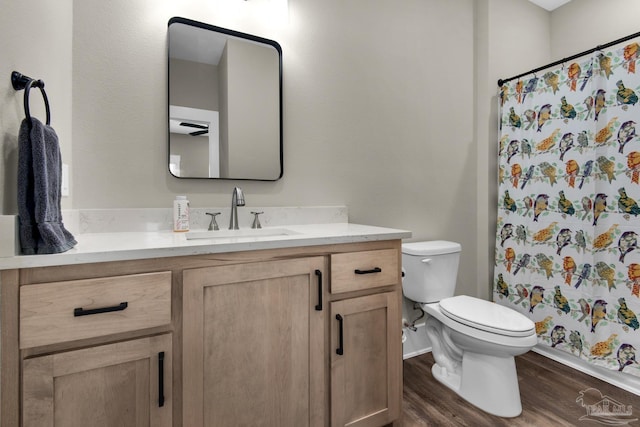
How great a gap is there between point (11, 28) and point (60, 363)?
3.02 feet

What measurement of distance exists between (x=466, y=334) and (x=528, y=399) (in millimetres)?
511

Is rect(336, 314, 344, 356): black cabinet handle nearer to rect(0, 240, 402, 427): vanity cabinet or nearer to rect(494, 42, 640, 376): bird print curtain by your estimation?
rect(0, 240, 402, 427): vanity cabinet

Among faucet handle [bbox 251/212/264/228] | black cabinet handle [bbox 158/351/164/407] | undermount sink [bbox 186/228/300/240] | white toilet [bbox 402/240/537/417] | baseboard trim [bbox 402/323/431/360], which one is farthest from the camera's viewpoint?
baseboard trim [bbox 402/323/431/360]

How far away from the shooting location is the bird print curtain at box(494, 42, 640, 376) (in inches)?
68.9

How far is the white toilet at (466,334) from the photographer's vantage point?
153cm

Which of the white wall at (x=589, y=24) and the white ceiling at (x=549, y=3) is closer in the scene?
the white wall at (x=589, y=24)

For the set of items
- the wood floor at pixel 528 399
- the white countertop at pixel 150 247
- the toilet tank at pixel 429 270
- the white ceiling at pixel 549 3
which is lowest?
the wood floor at pixel 528 399

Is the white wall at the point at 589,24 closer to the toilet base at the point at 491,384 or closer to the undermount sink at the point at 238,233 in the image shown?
the toilet base at the point at 491,384

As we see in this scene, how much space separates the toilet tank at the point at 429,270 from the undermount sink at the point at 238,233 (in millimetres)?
806

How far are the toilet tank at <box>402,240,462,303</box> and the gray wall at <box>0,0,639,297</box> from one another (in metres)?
0.25

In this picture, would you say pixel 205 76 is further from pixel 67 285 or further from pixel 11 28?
pixel 67 285

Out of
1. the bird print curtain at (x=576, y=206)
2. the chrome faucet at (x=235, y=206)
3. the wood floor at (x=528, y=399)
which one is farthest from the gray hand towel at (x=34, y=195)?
the bird print curtain at (x=576, y=206)

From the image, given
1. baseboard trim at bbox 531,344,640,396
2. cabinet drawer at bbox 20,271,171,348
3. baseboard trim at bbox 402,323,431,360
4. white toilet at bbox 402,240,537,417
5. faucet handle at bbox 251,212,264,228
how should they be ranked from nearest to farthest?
cabinet drawer at bbox 20,271,171,348
white toilet at bbox 402,240,537,417
faucet handle at bbox 251,212,264,228
baseboard trim at bbox 531,344,640,396
baseboard trim at bbox 402,323,431,360

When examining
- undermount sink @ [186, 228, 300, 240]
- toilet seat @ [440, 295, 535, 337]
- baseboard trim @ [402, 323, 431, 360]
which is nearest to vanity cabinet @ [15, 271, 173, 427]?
undermount sink @ [186, 228, 300, 240]
